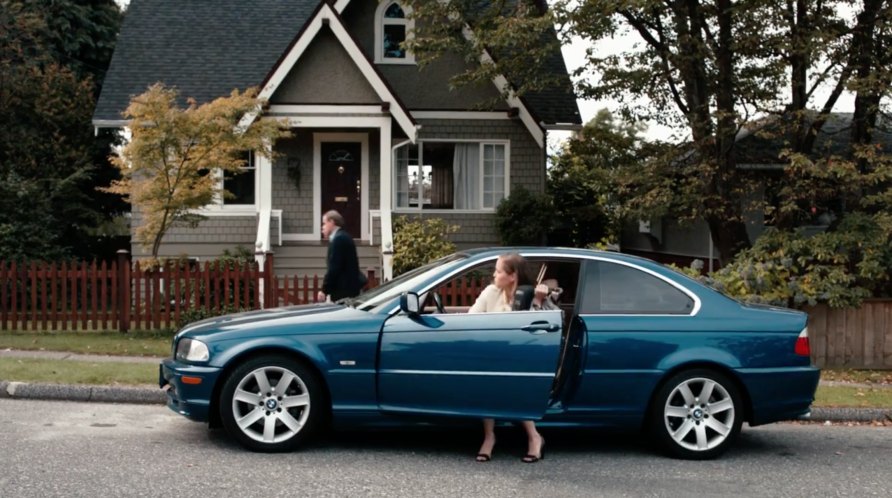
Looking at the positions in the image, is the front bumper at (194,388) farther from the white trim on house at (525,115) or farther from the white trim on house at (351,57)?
the white trim on house at (525,115)

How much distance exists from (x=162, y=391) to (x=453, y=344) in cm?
378

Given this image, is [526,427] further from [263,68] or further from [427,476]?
[263,68]

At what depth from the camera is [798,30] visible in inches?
571

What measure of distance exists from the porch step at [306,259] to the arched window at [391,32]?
4.33 meters

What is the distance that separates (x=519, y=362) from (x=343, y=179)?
1450 cm

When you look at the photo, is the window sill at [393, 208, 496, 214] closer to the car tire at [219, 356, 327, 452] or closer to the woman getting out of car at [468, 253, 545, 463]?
the woman getting out of car at [468, 253, 545, 463]

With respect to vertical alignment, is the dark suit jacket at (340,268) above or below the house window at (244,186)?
below

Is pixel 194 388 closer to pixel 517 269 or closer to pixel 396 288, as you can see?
pixel 396 288

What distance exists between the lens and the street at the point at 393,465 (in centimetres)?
645

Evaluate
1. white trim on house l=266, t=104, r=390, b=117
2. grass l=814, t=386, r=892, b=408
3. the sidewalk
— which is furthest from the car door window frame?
white trim on house l=266, t=104, r=390, b=117

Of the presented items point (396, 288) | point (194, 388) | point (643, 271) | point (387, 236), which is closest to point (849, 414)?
point (643, 271)

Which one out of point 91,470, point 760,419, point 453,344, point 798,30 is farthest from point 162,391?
point 798,30

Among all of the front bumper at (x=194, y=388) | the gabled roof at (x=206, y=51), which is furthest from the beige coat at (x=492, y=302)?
the gabled roof at (x=206, y=51)

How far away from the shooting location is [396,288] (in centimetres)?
783
